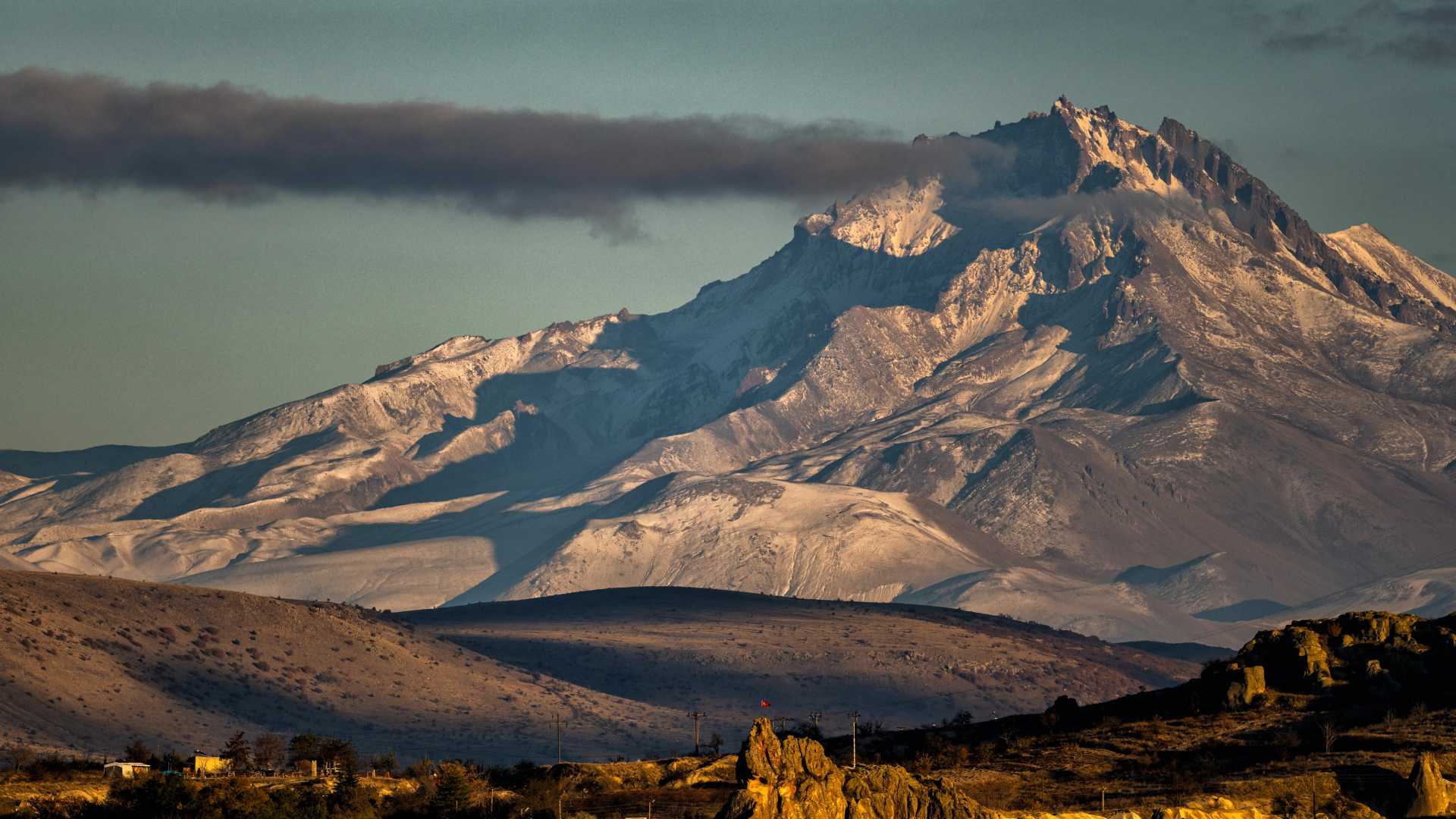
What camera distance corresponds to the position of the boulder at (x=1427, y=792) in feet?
327

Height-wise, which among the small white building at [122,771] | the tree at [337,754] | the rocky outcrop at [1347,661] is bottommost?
the tree at [337,754]

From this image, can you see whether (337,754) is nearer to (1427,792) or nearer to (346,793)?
(346,793)

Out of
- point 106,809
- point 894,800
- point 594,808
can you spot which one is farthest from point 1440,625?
point 106,809

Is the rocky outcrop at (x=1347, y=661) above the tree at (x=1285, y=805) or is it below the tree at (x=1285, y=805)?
above

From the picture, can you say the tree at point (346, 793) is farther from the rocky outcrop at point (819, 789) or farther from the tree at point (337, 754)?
the tree at point (337, 754)

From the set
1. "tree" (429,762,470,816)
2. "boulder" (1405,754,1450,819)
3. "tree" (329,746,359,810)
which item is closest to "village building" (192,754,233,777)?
"tree" (329,746,359,810)

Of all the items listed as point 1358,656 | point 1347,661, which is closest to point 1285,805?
point 1358,656

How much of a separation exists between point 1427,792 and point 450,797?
44.2 m

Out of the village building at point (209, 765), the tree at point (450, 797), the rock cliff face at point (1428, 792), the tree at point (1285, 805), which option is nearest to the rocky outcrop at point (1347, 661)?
the rock cliff face at point (1428, 792)

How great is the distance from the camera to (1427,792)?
100 metres

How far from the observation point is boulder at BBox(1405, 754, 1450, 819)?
9975cm

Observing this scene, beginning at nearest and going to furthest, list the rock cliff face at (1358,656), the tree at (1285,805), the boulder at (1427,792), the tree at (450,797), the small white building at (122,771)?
the boulder at (1427,792) < the tree at (1285,805) < the tree at (450,797) < the small white building at (122,771) < the rock cliff face at (1358,656)

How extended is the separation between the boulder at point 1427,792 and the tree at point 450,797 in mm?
42452

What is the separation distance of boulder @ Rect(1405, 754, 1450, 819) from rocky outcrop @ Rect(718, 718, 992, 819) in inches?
905
